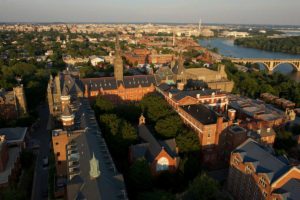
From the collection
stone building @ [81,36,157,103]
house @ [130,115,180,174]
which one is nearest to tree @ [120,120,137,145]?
house @ [130,115,180,174]

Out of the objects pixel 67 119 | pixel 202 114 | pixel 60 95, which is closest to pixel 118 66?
pixel 60 95

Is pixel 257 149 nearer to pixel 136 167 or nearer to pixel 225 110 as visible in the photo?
pixel 136 167

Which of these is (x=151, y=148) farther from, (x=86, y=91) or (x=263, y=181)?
(x=86, y=91)

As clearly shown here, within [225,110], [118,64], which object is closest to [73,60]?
[118,64]

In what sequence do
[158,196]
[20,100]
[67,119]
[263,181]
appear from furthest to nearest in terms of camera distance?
[20,100] < [67,119] < [263,181] < [158,196]

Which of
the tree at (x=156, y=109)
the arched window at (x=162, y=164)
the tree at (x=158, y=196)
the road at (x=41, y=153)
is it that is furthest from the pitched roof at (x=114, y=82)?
the tree at (x=158, y=196)

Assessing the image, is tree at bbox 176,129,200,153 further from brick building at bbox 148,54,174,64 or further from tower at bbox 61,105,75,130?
brick building at bbox 148,54,174,64
